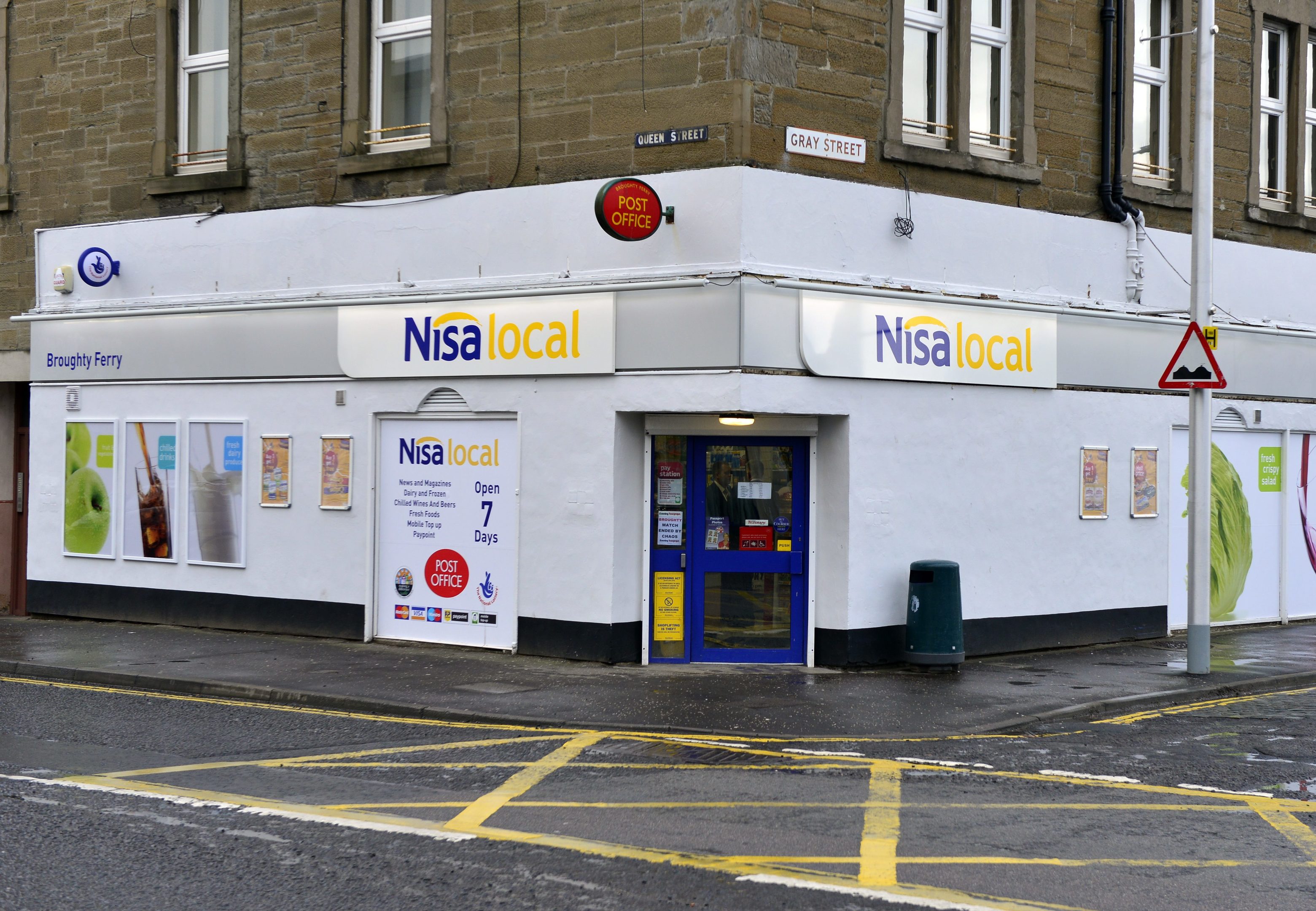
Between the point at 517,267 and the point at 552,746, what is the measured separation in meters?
5.95

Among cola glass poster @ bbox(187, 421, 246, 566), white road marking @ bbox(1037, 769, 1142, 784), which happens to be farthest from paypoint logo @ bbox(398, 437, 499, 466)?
white road marking @ bbox(1037, 769, 1142, 784)

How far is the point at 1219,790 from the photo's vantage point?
28.9 ft

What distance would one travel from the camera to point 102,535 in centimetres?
1764

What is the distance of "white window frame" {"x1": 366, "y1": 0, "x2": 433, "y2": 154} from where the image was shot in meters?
15.6

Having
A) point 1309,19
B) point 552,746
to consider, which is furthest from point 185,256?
point 1309,19

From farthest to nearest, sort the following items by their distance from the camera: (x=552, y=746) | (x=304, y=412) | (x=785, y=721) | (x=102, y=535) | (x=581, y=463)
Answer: (x=102, y=535)
(x=304, y=412)
(x=581, y=463)
(x=785, y=721)
(x=552, y=746)

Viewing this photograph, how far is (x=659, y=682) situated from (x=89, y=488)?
856 cm

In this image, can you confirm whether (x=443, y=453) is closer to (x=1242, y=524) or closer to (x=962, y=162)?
(x=962, y=162)

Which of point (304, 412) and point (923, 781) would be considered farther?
point (304, 412)

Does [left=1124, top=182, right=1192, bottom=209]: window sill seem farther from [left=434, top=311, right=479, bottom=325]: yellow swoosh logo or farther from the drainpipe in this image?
[left=434, top=311, right=479, bottom=325]: yellow swoosh logo

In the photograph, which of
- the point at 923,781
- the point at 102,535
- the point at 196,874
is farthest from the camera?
the point at 102,535

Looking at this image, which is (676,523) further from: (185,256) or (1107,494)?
(185,256)

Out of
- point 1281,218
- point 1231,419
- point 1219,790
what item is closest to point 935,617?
point 1219,790

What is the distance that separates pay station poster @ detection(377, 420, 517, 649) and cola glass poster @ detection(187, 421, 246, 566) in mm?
1990
